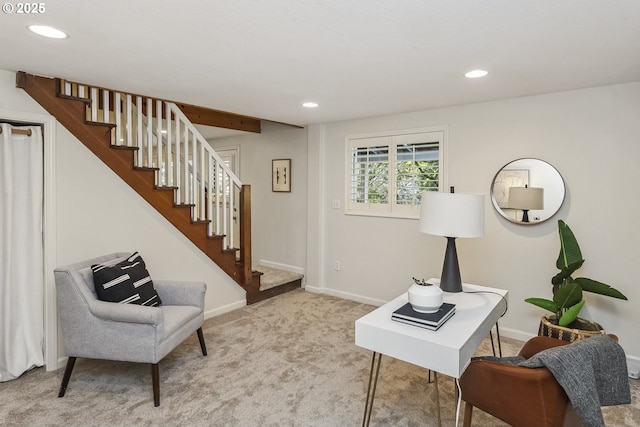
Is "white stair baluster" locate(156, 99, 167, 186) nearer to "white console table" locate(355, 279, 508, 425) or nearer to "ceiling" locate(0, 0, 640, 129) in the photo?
"ceiling" locate(0, 0, 640, 129)

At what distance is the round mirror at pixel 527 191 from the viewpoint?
3135mm

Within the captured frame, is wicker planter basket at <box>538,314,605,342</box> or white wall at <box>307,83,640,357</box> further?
white wall at <box>307,83,640,357</box>

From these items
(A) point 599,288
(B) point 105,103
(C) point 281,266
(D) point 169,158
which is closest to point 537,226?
(A) point 599,288

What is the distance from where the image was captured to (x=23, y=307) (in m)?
2.71

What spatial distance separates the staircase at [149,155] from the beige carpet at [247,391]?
103cm

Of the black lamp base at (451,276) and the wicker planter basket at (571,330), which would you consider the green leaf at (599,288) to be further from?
the black lamp base at (451,276)

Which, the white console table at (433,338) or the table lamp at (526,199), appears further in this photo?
the table lamp at (526,199)

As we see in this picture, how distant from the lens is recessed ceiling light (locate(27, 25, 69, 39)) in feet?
6.20

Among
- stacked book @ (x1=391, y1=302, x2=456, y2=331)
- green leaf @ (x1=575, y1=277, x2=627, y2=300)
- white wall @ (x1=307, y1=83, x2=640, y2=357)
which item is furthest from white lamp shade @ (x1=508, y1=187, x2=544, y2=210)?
stacked book @ (x1=391, y1=302, x2=456, y2=331)

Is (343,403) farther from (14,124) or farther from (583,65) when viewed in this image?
(14,124)

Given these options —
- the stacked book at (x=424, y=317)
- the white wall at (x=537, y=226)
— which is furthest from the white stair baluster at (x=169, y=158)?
the stacked book at (x=424, y=317)

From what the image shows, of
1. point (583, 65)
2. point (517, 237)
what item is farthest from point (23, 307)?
point (583, 65)

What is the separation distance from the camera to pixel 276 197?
541 cm

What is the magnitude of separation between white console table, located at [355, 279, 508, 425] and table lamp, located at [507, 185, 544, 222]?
1399 millimetres
